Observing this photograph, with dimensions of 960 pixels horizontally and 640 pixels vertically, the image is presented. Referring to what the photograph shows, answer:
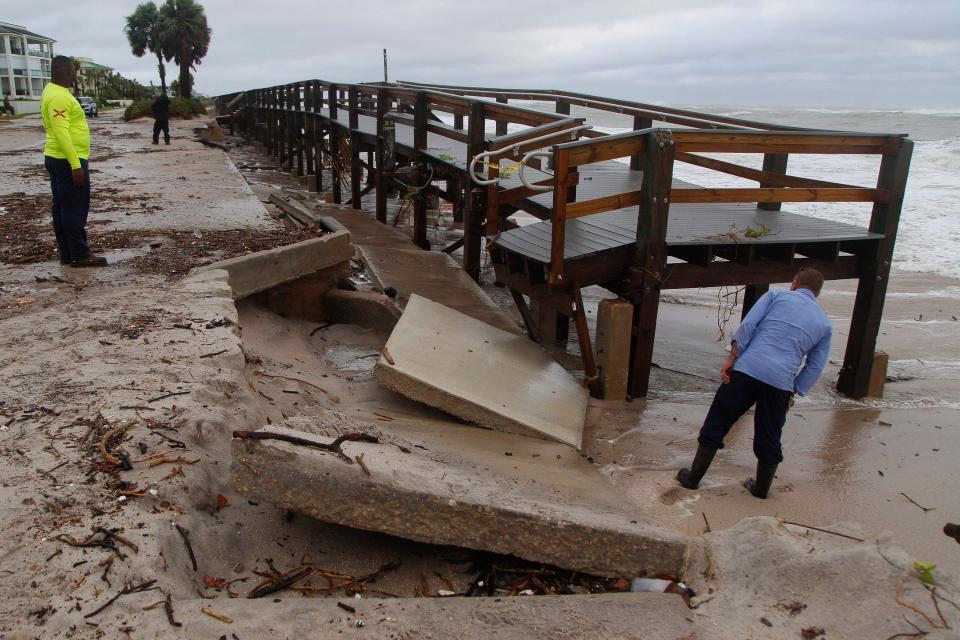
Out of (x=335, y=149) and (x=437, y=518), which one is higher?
(x=335, y=149)

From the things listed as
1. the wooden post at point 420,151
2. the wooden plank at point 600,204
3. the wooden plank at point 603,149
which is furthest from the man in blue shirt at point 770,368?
the wooden post at point 420,151

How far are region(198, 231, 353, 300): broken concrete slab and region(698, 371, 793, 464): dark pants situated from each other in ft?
11.8

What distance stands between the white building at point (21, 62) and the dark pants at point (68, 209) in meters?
79.2

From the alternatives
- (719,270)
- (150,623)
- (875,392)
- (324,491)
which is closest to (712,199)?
(719,270)

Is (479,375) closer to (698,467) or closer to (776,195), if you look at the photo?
(698,467)

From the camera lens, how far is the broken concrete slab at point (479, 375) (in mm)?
4676

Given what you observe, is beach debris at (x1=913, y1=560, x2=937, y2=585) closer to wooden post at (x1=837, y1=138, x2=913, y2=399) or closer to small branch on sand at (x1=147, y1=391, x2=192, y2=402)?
small branch on sand at (x1=147, y1=391, x2=192, y2=402)

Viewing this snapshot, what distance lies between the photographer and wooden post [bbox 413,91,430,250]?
32.7ft

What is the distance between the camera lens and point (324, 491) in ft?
9.33

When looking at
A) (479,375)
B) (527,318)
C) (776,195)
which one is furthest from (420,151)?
(479,375)

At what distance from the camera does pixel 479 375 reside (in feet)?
16.9

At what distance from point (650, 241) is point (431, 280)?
275 centimetres

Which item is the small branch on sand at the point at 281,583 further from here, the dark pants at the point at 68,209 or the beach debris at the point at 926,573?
the dark pants at the point at 68,209

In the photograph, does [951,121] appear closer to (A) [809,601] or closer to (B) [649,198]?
(B) [649,198]
